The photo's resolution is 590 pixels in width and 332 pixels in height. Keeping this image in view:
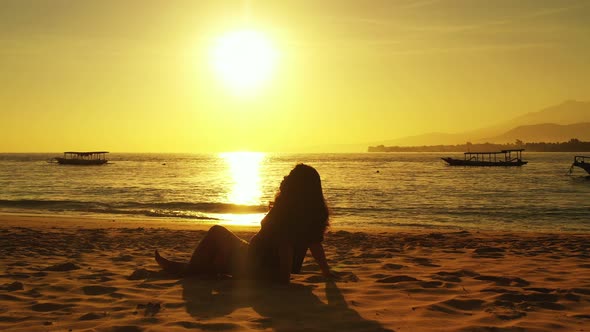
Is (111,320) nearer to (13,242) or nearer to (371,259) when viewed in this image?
(371,259)

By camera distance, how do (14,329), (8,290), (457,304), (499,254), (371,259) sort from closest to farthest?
(14,329) → (457,304) → (8,290) → (371,259) → (499,254)

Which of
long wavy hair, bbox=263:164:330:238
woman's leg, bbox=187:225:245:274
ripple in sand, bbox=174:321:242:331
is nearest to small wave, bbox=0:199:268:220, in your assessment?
woman's leg, bbox=187:225:245:274

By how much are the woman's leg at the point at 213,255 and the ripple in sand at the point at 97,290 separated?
2.97 feet

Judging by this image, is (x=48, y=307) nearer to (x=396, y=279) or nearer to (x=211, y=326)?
(x=211, y=326)

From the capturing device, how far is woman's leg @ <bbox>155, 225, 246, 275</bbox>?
22.4 ft

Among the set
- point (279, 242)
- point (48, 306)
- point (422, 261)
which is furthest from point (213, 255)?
point (422, 261)

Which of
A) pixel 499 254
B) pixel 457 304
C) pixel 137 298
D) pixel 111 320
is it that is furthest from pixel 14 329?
pixel 499 254

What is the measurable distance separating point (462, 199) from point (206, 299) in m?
29.0

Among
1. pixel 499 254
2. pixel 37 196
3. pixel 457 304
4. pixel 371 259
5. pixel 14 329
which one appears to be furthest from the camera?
pixel 37 196

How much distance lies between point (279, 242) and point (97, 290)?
2466 mm

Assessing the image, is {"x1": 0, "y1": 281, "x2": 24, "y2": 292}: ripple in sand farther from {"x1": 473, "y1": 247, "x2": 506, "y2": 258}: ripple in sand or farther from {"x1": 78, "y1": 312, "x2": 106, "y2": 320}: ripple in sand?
{"x1": 473, "y1": 247, "x2": 506, "y2": 258}: ripple in sand

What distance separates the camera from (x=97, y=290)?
6.41 metres

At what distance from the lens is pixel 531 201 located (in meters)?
31.1

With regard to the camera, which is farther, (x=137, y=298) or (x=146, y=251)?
(x=146, y=251)
